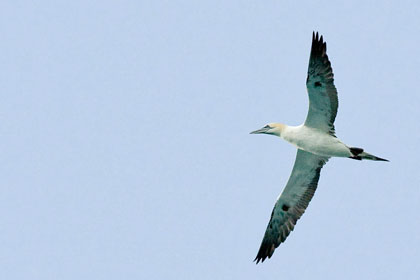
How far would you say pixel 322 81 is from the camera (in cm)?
2120

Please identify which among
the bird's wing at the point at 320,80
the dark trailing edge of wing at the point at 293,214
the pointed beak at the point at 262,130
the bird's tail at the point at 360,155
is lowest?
the dark trailing edge of wing at the point at 293,214

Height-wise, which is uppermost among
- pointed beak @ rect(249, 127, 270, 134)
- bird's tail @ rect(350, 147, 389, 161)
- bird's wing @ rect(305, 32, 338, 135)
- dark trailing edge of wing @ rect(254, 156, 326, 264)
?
bird's wing @ rect(305, 32, 338, 135)

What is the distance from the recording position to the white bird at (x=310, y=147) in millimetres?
21203

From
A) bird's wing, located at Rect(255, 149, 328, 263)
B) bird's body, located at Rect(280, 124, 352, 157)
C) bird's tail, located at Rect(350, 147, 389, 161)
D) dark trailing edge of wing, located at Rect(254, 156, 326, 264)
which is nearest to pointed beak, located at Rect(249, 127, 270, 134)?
bird's body, located at Rect(280, 124, 352, 157)

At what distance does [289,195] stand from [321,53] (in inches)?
192

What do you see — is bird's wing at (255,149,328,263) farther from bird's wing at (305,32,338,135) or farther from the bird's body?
bird's wing at (305,32,338,135)

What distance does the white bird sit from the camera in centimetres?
2120

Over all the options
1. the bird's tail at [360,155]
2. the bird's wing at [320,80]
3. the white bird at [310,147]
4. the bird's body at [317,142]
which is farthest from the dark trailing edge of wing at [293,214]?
the bird's wing at [320,80]

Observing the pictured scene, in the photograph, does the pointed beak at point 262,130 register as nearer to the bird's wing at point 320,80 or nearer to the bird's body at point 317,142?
the bird's body at point 317,142

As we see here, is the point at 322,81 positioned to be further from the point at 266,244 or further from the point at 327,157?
the point at 266,244

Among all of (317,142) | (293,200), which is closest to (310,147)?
(317,142)

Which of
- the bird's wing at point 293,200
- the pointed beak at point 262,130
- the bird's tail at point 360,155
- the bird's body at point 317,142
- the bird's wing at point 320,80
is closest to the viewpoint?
the bird's wing at point 320,80

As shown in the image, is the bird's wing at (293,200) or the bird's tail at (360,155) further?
the bird's wing at (293,200)

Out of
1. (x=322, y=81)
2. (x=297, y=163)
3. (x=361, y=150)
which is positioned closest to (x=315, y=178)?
(x=297, y=163)
